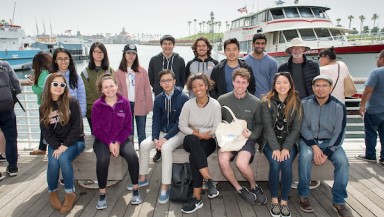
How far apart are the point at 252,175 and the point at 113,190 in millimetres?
1823

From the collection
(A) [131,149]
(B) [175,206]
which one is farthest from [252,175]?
(A) [131,149]

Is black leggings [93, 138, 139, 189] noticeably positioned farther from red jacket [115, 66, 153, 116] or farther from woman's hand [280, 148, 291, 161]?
woman's hand [280, 148, 291, 161]

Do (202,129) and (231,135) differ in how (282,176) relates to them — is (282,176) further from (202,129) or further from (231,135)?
(202,129)

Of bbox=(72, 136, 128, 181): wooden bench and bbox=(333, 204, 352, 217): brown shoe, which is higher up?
bbox=(72, 136, 128, 181): wooden bench

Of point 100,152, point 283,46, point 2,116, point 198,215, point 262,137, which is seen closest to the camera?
point 198,215

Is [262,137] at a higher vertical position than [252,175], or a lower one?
higher

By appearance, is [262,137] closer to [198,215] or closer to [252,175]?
[252,175]

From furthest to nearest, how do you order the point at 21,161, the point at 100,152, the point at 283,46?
the point at 283,46
the point at 21,161
the point at 100,152

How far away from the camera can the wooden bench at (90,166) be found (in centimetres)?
341

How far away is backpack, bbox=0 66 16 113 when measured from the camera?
3677mm

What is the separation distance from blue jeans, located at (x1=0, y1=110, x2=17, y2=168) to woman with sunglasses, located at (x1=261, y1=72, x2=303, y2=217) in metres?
3.52

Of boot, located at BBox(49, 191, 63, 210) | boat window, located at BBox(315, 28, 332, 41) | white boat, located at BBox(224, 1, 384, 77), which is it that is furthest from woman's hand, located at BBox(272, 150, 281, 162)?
boat window, located at BBox(315, 28, 332, 41)

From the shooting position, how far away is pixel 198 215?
296 centimetres

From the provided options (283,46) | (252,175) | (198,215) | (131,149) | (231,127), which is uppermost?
(283,46)
